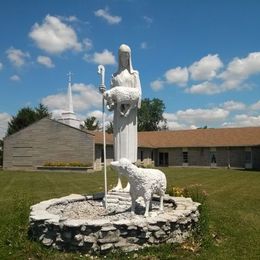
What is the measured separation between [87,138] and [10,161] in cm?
868

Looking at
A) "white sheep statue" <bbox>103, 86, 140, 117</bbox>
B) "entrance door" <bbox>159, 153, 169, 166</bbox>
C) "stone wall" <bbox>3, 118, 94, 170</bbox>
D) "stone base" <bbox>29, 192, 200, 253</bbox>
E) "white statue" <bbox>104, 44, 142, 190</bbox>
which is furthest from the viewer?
"entrance door" <bbox>159, 153, 169, 166</bbox>

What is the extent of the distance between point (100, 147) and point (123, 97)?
26239mm

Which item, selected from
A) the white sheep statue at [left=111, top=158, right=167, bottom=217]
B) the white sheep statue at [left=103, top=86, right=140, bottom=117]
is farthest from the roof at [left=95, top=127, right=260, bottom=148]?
the white sheep statue at [left=111, top=158, right=167, bottom=217]

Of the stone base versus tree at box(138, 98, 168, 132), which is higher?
tree at box(138, 98, 168, 132)

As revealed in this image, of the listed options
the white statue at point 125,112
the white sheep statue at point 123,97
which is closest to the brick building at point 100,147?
the white statue at point 125,112

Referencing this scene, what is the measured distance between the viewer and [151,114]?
6838 cm

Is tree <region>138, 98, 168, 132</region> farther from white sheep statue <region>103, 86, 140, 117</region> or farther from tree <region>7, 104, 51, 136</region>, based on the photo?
white sheep statue <region>103, 86, 140, 117</region>

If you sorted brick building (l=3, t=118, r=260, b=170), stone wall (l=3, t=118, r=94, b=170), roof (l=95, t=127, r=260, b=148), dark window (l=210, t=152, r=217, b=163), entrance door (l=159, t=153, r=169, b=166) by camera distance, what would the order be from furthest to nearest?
entrance door (l=159, t=153, r=169, b=166) < dark window (l=210, t=152, r=217, b=163) < roof (l=95, t=127, r=260, b=148) < brick building (l=3, t=118, r=260, b=170) < stone wall (l=3, t=118, r=94, b=170)

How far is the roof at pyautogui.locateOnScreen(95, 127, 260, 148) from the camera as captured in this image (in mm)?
36456

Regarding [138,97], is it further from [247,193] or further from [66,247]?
[247,193]

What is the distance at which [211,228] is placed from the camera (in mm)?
8633

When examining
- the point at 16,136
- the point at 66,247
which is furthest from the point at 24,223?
the point at 16,136

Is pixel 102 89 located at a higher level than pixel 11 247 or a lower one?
higher

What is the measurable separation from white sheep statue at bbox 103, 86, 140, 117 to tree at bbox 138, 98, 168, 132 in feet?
190
